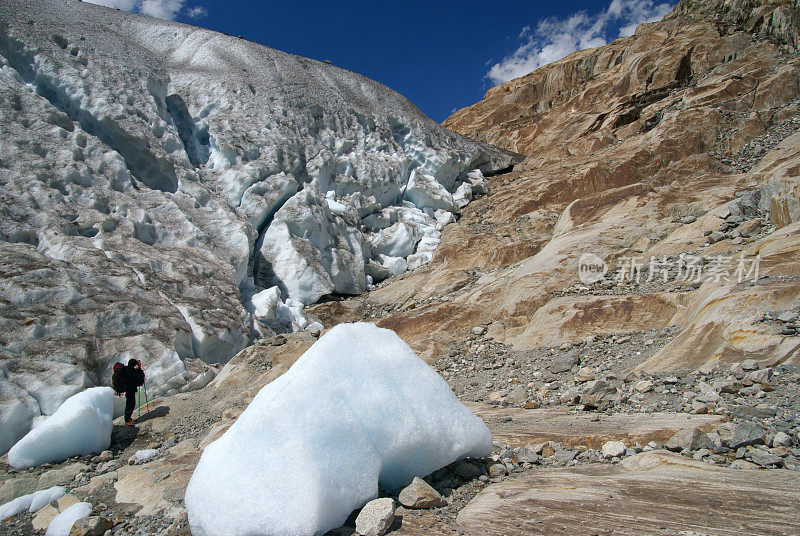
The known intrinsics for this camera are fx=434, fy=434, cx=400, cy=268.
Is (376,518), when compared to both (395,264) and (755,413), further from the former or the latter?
(395,264)

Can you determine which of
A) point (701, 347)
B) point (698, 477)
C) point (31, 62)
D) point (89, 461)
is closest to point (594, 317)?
point (701, 347)

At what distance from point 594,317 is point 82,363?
10291 millimetres

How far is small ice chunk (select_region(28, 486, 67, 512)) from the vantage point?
4820mm

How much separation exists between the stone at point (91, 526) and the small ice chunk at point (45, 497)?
153cm

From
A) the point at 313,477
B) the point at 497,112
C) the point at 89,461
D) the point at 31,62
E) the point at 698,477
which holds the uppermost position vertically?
the point at 497,112

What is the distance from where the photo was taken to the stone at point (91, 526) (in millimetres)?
3738

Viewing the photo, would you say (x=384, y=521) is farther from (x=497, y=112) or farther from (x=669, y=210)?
(x=497, y=112)

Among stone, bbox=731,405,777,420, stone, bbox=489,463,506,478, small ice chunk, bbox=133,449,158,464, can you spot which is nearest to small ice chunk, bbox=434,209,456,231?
small ice chunk, bbox=133,449,158,464

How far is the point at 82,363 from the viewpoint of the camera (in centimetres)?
877

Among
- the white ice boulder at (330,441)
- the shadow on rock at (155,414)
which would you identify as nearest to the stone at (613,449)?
the white ice boulder at (330,441)

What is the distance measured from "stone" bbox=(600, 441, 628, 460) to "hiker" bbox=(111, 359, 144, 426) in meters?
7.78

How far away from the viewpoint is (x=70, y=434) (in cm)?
641

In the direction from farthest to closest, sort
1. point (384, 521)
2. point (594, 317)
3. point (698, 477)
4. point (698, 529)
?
point (594, 317) < point (698, 477) < point (384, 521) < point (698, 529)

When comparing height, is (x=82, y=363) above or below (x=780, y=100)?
below
